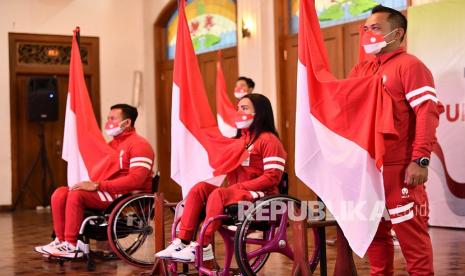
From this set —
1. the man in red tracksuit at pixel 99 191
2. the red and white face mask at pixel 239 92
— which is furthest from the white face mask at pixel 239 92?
the man in red tracksuit at pixel 99 191

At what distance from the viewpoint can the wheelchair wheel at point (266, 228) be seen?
361 cm

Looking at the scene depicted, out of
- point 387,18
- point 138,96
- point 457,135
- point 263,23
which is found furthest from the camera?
point 138,96

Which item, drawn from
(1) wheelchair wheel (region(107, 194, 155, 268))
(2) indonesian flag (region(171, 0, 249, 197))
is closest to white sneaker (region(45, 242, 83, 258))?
(1) wheelchair wheel (region(107, 194, 155, 268))

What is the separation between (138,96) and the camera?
10453 mm

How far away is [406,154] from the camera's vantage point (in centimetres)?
300

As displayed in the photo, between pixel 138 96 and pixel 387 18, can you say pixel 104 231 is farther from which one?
pixel 138 96

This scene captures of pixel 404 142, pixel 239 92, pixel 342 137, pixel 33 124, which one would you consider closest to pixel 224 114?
pixel 239 92

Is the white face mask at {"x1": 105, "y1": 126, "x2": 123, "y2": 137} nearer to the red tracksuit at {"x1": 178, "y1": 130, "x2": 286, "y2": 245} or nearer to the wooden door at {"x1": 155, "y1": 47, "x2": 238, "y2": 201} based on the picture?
the red tracksuit at {"x1": 178, "y1": 130, "x2": 286, "y2": 245}

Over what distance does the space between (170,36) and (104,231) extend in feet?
19.3

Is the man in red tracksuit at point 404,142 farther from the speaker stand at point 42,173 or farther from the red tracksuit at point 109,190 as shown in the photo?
the speaker stand at point 42,173

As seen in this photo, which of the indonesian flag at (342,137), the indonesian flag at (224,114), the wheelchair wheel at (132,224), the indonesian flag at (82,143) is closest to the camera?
the indonesian flag at (342,137)

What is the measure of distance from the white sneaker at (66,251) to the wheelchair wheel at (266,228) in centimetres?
141

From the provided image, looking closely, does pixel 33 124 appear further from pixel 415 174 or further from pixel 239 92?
pixel 415 174

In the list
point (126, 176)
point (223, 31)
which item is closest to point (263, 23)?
point (223, 31)
